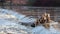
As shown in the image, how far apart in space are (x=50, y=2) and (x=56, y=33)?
1.87 meters

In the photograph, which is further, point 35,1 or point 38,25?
point 35,1

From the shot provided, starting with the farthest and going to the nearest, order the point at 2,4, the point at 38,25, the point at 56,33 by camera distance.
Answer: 1. the point at 2,4
2. the point at 38,25
3. the point at 56,33

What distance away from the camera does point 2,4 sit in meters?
2.43

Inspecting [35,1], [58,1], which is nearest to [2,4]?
[35,1]

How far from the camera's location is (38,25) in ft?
2.63

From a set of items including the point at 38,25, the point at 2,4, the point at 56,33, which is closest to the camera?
the point at 56,33

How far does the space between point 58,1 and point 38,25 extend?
1.77m

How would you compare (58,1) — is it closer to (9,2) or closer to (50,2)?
(50,2)

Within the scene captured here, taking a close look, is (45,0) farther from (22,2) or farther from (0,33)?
(0,33)

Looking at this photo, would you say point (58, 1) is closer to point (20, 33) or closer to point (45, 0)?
point (45, 0)

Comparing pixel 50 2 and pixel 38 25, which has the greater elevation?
pixel 38 25

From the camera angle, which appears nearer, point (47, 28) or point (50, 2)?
point (47, 28)

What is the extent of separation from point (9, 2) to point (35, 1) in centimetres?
41

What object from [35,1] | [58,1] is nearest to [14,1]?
[35,1]
